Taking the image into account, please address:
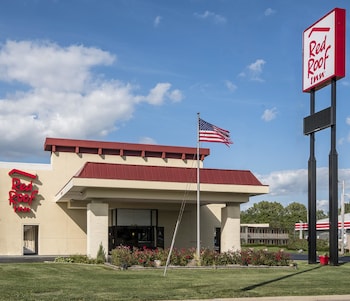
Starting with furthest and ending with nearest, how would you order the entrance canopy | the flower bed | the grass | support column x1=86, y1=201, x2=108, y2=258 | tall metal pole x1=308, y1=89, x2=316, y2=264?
support column x1=86, y1=201, x2=108, y2=258
the entrance canopy
tall metal pole x1=308, y1=89, x2=316, y2=264
the flower bed
the grass

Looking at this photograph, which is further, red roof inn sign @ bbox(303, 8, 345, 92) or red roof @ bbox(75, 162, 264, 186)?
red roof @ bbox(75, 162, 264, 186)

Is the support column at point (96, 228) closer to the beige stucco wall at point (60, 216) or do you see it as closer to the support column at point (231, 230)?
the beige stucco wall at point (60, 216)

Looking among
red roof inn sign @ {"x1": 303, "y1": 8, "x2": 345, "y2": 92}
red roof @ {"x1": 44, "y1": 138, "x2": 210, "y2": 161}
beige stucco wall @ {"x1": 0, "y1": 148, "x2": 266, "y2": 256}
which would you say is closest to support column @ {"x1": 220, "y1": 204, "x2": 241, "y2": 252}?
beige stucco wall @ {"x1": 0, "y1": 148, "x2": 266, "y2": 256}

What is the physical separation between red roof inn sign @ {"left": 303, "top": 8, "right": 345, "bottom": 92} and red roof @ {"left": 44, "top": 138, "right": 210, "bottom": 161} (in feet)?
53.2

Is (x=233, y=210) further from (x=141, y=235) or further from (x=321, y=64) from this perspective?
(x=321, y=64)

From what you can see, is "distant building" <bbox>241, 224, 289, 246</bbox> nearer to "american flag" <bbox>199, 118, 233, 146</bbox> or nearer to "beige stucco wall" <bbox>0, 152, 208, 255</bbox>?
"beige stucco wall" <bbox>0, 152, 208, 255</bbox>

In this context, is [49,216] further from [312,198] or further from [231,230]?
[312,198]

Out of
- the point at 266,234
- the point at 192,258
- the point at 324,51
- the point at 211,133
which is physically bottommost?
the point at 266,234

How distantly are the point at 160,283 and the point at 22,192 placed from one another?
23867mm

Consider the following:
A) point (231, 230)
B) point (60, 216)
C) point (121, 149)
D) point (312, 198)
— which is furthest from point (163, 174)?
point (60, 216)

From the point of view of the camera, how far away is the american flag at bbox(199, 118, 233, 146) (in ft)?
92.8

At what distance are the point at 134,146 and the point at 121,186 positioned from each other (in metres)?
12.6

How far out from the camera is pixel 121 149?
43750mm

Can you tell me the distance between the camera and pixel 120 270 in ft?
84.1
